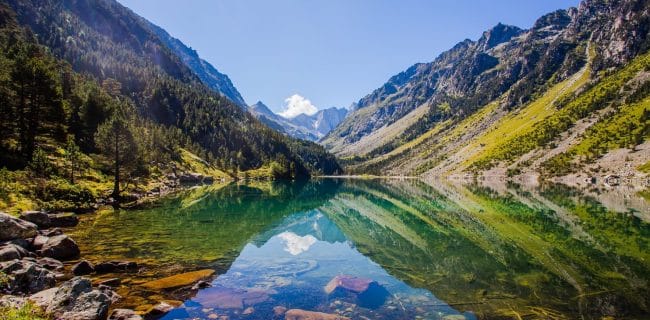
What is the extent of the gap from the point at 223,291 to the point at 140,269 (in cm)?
717

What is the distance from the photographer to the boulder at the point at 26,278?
18.2m

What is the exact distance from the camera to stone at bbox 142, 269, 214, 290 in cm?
2194

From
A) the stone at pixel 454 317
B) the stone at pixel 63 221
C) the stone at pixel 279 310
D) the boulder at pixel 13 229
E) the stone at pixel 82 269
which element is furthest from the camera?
the stone at pixel 63 221

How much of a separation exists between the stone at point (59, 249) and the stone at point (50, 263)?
172 cm

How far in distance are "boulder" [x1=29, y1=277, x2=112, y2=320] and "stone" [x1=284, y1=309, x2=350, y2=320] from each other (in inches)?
332

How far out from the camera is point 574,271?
89.5 feet

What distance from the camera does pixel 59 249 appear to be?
88.9ft

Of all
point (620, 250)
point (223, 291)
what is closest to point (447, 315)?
point (223, 291)

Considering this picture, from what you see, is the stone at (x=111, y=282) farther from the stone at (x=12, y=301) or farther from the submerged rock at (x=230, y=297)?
the submerged rock at (x=230, y=297)

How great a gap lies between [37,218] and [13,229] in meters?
8.36

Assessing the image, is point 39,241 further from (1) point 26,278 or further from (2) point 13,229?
(1) point 26,278

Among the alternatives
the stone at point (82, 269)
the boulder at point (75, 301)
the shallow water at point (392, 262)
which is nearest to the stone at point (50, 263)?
the stone at point (82, 269)

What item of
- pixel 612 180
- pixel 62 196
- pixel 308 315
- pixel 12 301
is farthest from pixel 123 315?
pixel 612 180

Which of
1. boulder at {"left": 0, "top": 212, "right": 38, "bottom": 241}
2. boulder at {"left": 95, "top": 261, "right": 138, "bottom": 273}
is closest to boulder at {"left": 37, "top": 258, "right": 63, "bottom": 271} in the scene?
boulder at {"left": 95, "top": 261, "right": 138, "bottom": 273}
